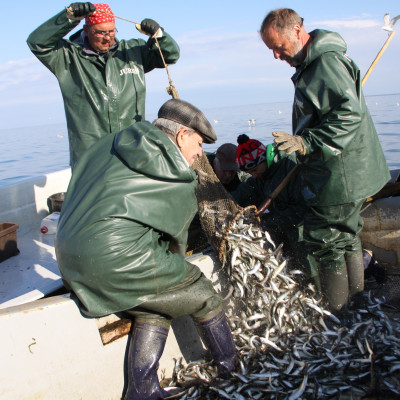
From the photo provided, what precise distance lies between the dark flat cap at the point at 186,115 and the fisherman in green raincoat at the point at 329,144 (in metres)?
0.70

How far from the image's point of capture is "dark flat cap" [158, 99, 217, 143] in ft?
10.9

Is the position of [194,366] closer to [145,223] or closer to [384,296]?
[145,223]

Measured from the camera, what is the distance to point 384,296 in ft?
15.5

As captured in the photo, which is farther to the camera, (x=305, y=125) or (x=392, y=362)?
(x=305, y=125)

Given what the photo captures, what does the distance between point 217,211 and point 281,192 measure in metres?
0.82

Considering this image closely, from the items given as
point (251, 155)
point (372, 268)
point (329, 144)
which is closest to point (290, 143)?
point (329, 144)

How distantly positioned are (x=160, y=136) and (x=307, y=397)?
2.33 m

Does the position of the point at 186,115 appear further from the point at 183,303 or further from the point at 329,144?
the point at 183,303

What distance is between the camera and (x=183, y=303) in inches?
131

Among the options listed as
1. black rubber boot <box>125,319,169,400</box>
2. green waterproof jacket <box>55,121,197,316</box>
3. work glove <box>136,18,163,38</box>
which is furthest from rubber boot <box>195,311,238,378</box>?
work glove <box>136,18,163,38</box>

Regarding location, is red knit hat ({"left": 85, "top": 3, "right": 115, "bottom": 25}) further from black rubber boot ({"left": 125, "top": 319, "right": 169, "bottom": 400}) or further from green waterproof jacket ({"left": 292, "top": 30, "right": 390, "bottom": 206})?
black rubber boot ({"left": 125, "top": 319, "right": 169, "bottom": 400})

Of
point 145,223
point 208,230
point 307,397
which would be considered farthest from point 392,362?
point 145,223

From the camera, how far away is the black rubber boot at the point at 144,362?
3264 mm

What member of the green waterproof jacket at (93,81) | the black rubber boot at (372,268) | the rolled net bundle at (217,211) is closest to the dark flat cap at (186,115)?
the rolled net bundle at (217,211)
